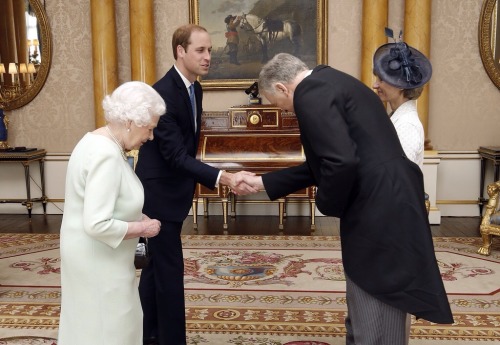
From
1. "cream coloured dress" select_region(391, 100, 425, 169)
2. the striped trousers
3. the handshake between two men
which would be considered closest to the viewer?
the striped trousers

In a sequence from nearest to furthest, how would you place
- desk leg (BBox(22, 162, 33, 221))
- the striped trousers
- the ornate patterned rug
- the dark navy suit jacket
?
the striped trousers < the dark navy suit jacket < the ornate patterned rug < desk leg (BBox(22, 162, 33, 221))

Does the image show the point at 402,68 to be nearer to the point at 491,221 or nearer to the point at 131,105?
the point at 131,105

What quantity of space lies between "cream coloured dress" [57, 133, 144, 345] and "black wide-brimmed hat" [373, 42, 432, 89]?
1534mm

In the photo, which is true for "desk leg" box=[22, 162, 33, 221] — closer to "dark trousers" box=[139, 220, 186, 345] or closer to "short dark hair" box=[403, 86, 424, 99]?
"dark trousers" box=[139, 220, 186, 345]

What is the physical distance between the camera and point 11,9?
8.28m

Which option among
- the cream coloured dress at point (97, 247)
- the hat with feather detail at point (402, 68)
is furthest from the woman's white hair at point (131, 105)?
the hat with feather detail at point (402, 68)

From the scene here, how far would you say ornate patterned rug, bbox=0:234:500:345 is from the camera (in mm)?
4035

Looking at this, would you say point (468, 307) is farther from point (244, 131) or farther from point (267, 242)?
point (244, 131)

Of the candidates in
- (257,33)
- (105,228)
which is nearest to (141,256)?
(105,228)

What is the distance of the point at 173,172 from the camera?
3.37 metres

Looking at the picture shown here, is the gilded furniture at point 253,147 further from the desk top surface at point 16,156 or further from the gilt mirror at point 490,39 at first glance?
the gilt mirror at point 490,39

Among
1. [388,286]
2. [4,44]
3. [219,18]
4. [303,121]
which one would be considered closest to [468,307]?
[388,286]

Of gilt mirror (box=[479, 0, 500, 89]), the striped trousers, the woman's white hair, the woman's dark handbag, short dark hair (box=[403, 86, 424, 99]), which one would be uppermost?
gilt mirror (box=[479, 0, 500, 89])

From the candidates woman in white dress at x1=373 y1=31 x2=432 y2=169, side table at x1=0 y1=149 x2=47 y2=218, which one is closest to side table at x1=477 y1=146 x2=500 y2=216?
woman in white dress at x1=373 y1=31 x2=432 y2=169
